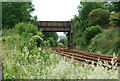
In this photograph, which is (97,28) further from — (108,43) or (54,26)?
(54,26)

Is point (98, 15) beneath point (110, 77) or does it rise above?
beneath

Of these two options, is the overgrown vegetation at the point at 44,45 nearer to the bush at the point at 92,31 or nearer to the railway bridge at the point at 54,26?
the bush at the point at 92,31

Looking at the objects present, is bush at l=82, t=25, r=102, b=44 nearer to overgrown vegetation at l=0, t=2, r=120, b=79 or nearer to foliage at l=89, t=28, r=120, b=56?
overgrown vegetation at l=0, t=2, r=120, b=79

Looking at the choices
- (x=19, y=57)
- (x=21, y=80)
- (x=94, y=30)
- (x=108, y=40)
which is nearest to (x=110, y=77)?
(x=21, y=80)

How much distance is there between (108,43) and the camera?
551 inches

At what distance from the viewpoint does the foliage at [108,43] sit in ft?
42.3

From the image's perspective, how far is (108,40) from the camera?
1424 cm

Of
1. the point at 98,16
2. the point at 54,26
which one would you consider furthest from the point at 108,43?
the point at 54,26

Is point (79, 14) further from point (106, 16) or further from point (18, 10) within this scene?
point (18, 10)

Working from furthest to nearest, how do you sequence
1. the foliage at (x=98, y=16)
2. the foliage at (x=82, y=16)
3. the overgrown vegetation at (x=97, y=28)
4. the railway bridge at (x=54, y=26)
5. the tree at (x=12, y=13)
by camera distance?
the railway bridge at (x=54, y=26), the foliage at (x=82, y=16), the tree at (x=12, y=13), the foliage at (x=98, y=16), the overgrown vegetation at (x=97, y=28)

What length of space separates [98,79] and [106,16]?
2006 centimetres

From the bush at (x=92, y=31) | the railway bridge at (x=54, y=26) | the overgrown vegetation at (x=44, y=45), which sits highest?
the overgrown vegetation at (x=44, y=45)

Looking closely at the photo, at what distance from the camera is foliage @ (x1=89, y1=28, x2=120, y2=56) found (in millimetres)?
12880

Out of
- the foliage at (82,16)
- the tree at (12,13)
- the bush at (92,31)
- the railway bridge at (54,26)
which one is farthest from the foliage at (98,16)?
the tree at (12,13)
